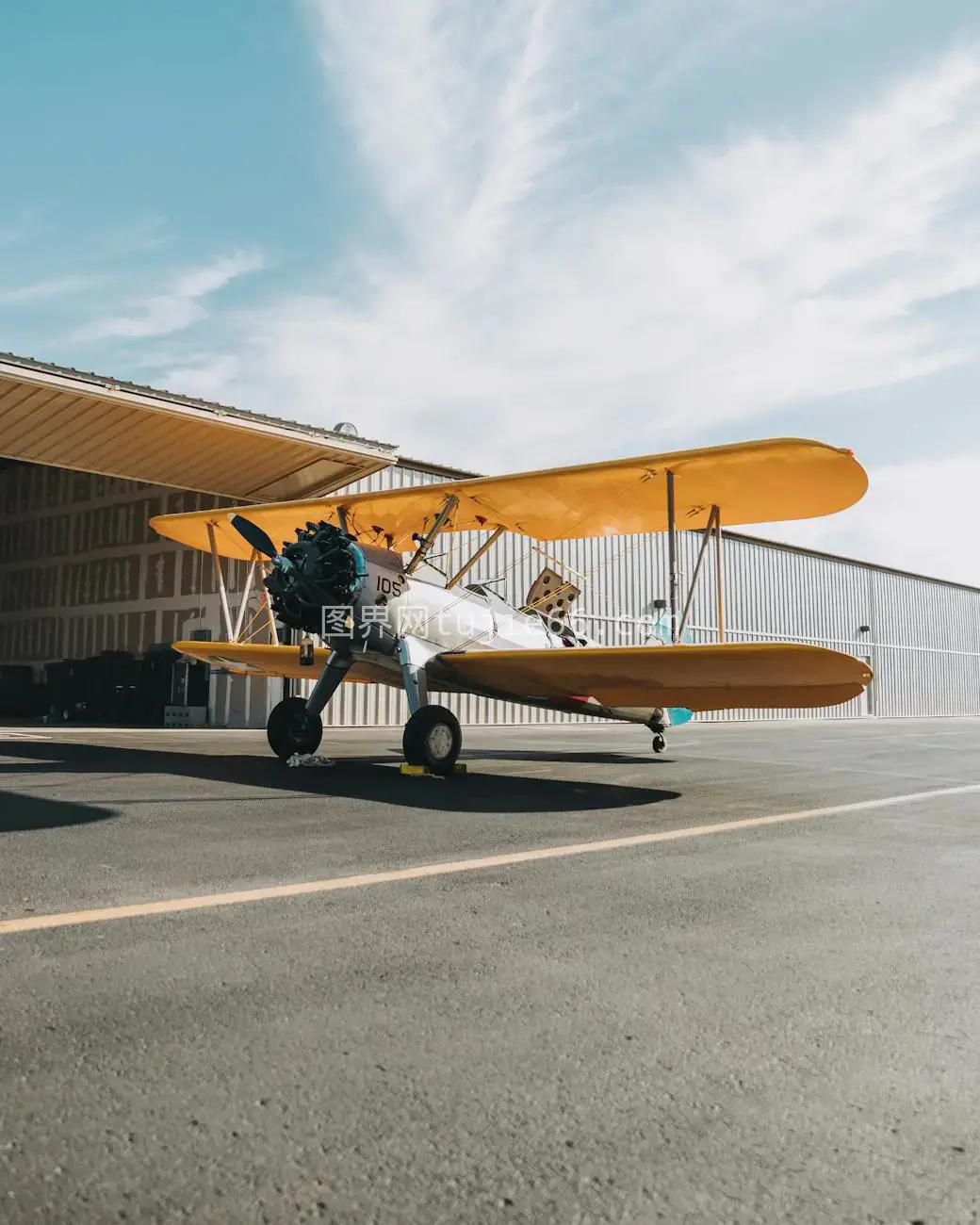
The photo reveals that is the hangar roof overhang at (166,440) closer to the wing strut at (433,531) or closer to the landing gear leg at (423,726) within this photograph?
the wing strut at (433,531)

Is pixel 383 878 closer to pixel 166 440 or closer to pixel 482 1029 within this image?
pixel 482 1029

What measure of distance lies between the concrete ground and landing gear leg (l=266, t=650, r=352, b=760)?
440cm

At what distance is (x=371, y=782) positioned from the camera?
8.49 metres

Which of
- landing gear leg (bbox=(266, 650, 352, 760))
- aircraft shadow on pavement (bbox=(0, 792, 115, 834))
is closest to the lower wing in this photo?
landing gear leg (bbox=(266, 650, 352, 760))

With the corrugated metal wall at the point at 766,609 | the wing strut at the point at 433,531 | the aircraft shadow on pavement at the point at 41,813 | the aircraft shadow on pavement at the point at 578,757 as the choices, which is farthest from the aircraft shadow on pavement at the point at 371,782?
the corrugated metal wall at the point at 766,609

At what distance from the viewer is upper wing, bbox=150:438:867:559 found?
900cm

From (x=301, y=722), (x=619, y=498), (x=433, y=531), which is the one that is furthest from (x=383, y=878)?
(x=619, y=498)

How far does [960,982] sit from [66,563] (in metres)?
28.6

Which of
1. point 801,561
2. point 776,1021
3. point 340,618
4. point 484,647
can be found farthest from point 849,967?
point 801,561

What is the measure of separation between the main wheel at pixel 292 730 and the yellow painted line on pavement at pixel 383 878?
16.7 ft

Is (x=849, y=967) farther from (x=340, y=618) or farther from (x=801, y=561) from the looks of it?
(x=801, y=561)

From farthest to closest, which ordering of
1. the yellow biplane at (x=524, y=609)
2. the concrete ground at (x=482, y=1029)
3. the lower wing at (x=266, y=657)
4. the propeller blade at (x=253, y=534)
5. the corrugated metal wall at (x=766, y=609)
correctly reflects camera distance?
the corrugated metal wall at (x=766, y=609)
the lower wing at (x=266, y=657)
the propeller blade at (x=253, y=534)
the yellow biplane at (x=524, y=609)
the concrete ground at (x=482, y=1029)

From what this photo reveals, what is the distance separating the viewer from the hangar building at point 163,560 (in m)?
18.5

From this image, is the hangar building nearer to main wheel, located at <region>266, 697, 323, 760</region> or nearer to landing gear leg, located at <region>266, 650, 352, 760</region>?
landing gear leg, located at <region>266, 650, 352, 760</region>
